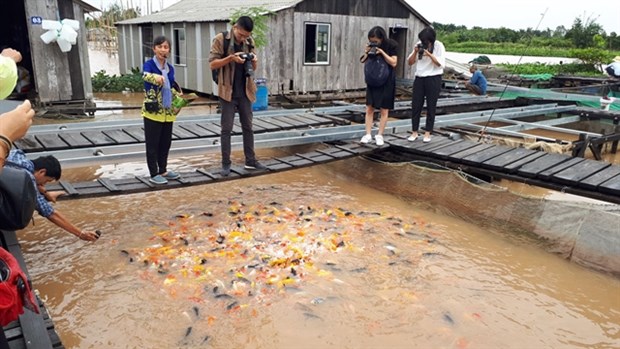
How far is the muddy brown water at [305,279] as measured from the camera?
386cm

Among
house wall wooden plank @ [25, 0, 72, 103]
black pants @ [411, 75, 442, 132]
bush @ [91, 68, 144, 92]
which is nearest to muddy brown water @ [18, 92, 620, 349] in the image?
black pants @ [411, 75, 442, 132]

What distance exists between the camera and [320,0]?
591 inches

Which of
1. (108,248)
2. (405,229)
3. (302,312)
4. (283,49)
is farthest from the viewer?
(283,49)

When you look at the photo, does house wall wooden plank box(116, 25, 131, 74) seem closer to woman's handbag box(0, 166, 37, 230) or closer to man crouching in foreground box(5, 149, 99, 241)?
man crouching in foreground box(5, 149, 99, 241)

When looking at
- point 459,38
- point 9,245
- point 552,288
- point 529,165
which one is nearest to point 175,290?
point 9,245

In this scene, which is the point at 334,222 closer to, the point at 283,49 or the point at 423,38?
the point at 423,38

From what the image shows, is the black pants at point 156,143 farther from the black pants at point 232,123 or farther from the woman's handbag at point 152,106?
the black pants at point 232,123

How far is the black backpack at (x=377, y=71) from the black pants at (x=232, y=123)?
1.84 meters

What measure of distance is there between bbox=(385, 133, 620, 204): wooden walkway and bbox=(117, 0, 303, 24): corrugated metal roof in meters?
8.77

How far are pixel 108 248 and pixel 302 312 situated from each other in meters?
2.40

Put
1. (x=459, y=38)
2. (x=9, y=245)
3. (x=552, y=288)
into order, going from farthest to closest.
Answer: (x=459, y=38) → (x=552, y=288) → (x=9, y=245)

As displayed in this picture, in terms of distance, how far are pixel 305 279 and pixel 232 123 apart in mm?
2312

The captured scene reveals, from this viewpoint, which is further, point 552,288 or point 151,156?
point 151,156

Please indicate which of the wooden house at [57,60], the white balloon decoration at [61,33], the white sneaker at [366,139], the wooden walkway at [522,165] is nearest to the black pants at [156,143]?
the white sneaker at [366,139]
